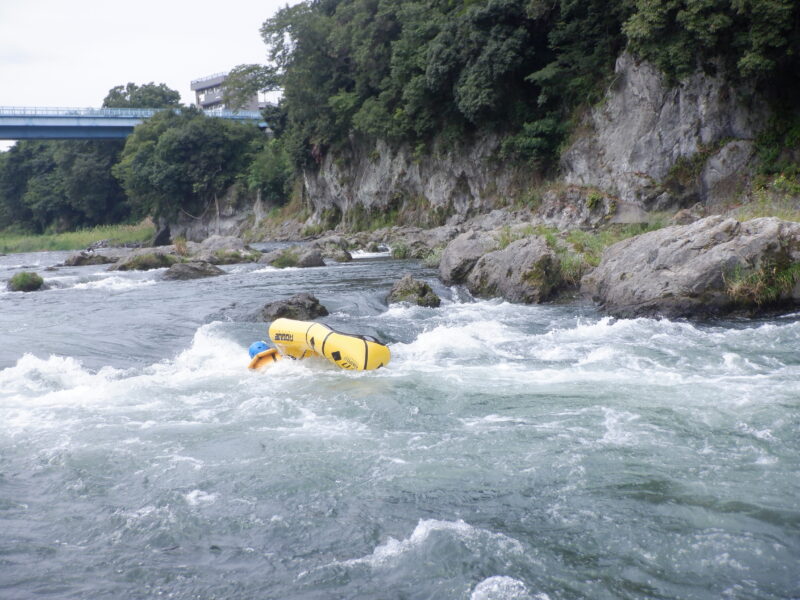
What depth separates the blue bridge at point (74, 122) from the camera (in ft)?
133

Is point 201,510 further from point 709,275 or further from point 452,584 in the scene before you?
point 709,275

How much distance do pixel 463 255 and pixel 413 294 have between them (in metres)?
2.65

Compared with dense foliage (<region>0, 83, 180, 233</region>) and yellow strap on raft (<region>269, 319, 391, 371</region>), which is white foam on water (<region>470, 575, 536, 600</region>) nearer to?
yellow strap on raft (<region>269, 319, 391, 371</region>)

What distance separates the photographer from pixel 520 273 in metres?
12.0

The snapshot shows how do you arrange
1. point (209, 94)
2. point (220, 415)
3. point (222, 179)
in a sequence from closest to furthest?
1. point (220, 415)
2. point (222, 179)
3. point (209, 94)

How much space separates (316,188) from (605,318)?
29833 millimetres

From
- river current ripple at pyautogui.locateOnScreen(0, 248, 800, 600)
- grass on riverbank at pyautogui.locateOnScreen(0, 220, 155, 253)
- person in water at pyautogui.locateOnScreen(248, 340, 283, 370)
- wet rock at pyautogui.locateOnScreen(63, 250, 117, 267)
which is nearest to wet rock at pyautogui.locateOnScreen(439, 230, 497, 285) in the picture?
A: river current ripple at pyautogui.locateOnScreen(0, 248, 800, 600)

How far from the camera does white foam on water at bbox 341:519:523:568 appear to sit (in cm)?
366

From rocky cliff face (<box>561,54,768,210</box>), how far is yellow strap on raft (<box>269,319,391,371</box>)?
49.4 feet

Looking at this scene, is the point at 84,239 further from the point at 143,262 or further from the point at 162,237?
the point at 143,262

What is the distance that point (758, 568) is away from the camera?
11.1 ft

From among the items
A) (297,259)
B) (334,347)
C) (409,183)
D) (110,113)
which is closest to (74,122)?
(110,113)

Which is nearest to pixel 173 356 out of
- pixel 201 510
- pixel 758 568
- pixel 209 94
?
pixel 201 510

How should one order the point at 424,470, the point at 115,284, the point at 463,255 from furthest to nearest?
1. the point at 115,284
2. the point at 463,255
3. the point at 424,470
